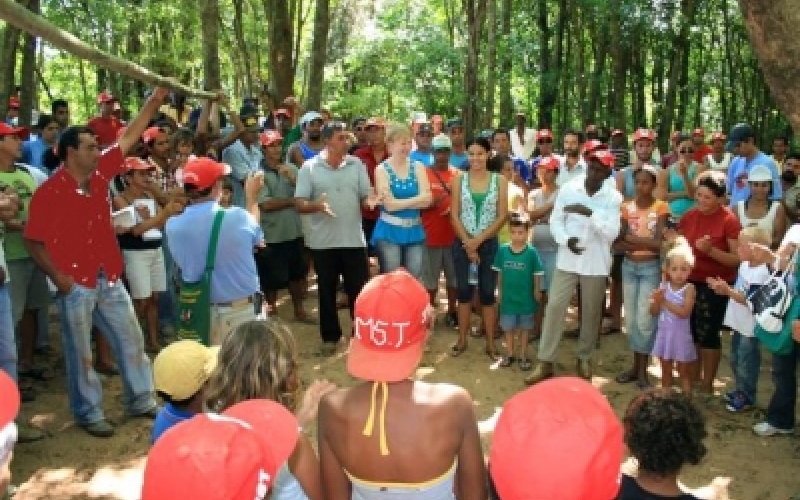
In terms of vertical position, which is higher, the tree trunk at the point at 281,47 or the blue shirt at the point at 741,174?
the tree trunk at the point at 281,47

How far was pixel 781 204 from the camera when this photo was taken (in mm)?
6598

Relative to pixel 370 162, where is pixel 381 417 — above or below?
below

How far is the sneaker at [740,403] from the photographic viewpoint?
5939 millimetres

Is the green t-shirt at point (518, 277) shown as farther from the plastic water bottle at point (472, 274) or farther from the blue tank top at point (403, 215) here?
the blue tank top at point (403, 215)

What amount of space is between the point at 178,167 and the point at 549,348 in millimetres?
3922

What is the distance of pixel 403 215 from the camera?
6918 millimetres

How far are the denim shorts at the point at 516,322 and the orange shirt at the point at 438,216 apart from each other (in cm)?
95

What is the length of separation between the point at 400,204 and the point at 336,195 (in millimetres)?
588

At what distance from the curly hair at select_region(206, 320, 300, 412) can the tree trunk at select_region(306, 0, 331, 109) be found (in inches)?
389

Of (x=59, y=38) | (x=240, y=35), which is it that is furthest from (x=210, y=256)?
(x=240, y=35)

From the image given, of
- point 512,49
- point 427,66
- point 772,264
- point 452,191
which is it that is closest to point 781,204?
point 772,264

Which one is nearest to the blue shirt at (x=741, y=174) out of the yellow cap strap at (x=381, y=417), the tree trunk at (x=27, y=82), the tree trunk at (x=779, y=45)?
the tree trunk at (x=779, y=45)

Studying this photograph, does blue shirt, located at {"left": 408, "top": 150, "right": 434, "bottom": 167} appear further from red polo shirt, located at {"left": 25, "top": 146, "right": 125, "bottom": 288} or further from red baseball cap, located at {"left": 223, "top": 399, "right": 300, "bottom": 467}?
red baseball cap, located at {"left": 223, "top": 399, "right": 300, "bottom": 467}

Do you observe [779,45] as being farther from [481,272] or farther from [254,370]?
[481,272]
